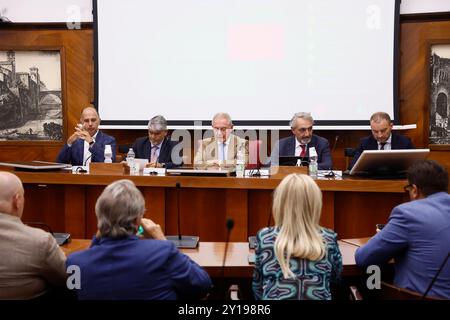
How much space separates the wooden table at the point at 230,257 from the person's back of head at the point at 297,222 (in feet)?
1.26

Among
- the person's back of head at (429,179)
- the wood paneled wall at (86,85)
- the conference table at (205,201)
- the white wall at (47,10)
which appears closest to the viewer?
the person's back of head at (429,179)

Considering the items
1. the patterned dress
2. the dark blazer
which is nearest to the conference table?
the dark blazer

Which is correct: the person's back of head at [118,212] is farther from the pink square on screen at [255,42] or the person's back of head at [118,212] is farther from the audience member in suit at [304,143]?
the pink square on screen at [255,42]

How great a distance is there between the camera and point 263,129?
576 centimetres

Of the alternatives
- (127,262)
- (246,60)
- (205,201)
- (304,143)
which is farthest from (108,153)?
(127,262)

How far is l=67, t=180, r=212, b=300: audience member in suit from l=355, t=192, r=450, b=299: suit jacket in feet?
2.63

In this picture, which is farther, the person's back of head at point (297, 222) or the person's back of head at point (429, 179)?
the person's back of head at point (429, 179)

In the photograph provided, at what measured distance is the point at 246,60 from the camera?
5.77 m

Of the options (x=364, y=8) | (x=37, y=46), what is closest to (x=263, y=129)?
(x=364, y=8)

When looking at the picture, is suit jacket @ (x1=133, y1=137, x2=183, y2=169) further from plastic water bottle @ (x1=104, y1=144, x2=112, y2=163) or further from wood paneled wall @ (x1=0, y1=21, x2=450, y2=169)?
wood paneled wall @ (x1=0, y1=21, x2=450, y2=169)

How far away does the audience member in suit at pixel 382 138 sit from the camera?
181 inches

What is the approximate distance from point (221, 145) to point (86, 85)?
209 cm

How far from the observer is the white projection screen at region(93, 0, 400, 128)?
5.52 meters

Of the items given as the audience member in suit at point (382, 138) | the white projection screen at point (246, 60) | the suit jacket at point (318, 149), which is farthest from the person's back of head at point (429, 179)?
the white projection screen at point (246, 60)
